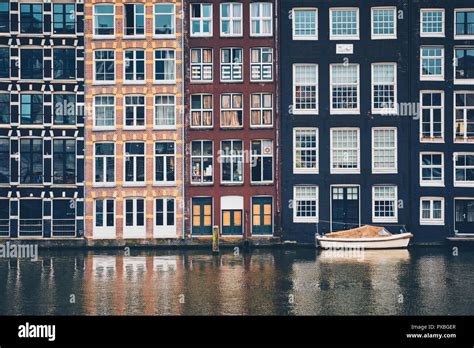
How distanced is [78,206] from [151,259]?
935 centimetres

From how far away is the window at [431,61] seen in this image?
49.8 metres

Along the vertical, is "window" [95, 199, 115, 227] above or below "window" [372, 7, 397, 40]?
below

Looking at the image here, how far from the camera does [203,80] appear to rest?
50375 mm

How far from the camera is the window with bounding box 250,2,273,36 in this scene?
165 ft

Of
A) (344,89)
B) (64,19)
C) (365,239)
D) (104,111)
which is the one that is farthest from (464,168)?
(64,19)

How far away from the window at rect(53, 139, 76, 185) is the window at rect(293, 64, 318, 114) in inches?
660

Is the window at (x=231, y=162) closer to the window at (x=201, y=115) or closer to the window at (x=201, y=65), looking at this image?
the window at (x=201, y=115)

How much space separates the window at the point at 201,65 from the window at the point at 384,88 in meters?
12.0

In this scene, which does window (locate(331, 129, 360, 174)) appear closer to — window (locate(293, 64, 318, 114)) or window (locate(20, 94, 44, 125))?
window (locate(293, 64, 318, 114))

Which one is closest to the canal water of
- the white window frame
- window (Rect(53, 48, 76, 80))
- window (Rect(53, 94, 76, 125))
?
window (Rect(53, 94, 76, 125))

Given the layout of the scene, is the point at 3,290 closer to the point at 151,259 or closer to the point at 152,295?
the point at 152,295

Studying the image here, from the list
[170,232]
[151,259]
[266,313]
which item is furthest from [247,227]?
[266,313]

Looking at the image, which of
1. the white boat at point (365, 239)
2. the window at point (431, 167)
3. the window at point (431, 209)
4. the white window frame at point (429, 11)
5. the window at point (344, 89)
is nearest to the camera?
the white boat at point (365, 239)

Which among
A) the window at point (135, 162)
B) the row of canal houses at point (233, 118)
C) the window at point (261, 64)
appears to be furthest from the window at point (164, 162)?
the window at point (261, 64)
